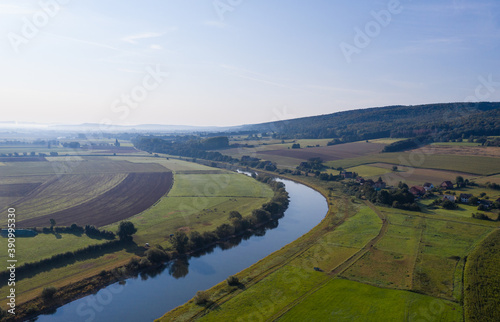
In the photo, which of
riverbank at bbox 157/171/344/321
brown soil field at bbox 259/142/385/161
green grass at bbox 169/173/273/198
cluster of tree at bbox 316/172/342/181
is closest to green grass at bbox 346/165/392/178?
cluster of tree at bbox 316/172/342/181

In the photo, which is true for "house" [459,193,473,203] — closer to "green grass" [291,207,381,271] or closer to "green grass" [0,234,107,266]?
"green grass" [291,207,381,271]

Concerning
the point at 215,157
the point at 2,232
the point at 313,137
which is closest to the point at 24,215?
the point at 2,232

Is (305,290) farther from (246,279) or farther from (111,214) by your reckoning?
(111,214)

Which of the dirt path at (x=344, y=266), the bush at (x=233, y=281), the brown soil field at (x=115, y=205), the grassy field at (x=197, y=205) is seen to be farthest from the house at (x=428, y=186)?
the brown soil field at (x=115, y=205)

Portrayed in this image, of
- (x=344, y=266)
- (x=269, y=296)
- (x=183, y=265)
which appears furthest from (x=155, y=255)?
(x=344, y=266)

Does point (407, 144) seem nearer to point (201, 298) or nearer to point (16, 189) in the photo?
point (201, 298)

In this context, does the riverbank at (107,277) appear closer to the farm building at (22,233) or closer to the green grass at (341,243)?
the green grass at (341,243)
